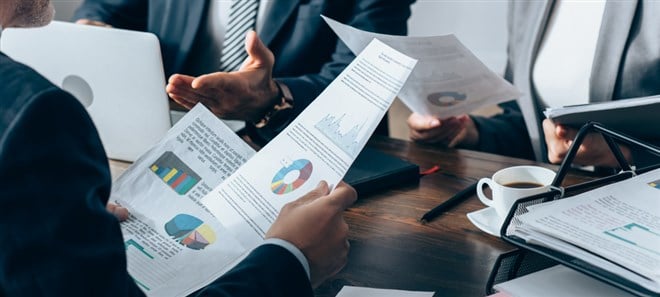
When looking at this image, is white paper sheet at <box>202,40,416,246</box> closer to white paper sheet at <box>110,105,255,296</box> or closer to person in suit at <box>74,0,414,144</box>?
white paper sheet at <box>110,105,255,296</box>

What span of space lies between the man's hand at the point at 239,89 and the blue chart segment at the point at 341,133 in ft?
1.06

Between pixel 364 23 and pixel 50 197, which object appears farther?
pixel 364 23

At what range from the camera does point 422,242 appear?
3.39ft

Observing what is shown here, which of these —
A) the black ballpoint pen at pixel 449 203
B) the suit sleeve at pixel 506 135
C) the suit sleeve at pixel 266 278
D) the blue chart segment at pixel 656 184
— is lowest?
the suit sleeve at pixel 506 135

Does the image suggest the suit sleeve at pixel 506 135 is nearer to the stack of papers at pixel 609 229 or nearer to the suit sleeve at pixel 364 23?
the suit sleeve at pixel 364 23

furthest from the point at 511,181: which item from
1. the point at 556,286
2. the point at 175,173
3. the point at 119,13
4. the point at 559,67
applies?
the point at 119,13

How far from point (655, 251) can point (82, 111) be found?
59 cm

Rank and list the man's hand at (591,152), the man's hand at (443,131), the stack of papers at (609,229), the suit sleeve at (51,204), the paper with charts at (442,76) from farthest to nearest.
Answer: the man's hand at (443,131)
the man's hand at (591,152)
the paper with charts at (442,76)
the stack of papers at (609,229)
the suit sleeve at (51,204)

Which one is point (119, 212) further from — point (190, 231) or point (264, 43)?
point (264, 43)

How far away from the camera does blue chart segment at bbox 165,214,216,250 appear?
95 cm

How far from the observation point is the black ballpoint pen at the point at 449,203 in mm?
1103

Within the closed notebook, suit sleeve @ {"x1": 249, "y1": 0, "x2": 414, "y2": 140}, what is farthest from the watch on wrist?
the closed notebook

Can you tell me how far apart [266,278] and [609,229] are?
1.24 feet

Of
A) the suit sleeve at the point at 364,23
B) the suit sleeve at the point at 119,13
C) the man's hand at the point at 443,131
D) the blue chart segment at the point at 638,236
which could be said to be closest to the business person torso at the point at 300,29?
the suit sleeve at the point at 364,23
